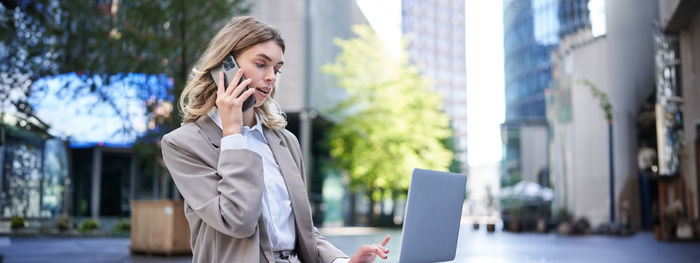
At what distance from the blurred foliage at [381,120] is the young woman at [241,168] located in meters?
25.2

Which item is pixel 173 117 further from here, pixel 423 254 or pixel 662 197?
pixel 662 197

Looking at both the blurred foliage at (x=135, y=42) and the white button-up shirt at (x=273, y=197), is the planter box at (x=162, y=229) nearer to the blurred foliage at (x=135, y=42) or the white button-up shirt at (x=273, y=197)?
the blurred foliage at (x=135, y=42)

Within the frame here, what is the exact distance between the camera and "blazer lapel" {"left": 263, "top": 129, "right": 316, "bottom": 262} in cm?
213

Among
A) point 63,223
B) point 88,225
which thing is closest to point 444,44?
point 88,225

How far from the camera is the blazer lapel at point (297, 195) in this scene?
2.13 m

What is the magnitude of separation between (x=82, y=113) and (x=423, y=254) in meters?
11.4

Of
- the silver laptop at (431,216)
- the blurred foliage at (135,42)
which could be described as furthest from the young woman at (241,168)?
the blurred foliage at (135,42)

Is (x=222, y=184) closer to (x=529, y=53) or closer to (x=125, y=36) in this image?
(x=125, y=36)

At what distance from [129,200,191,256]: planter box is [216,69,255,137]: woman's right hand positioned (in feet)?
30.0

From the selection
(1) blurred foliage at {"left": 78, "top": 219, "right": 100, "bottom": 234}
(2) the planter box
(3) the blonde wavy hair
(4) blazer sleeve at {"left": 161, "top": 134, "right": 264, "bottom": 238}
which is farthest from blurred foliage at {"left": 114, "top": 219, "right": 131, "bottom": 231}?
(4) blazer sleeve at {"left": 161, "top": 134, "right": 264, "bottom": 238}

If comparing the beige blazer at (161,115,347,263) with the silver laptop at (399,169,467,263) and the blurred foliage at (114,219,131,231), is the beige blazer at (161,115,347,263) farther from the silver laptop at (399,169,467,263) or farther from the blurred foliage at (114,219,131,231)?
the blurred foliage at (114,219,131,231)

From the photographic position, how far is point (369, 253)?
2.02 meters

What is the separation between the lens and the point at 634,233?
21.9 metres

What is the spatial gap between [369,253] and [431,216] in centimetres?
26
